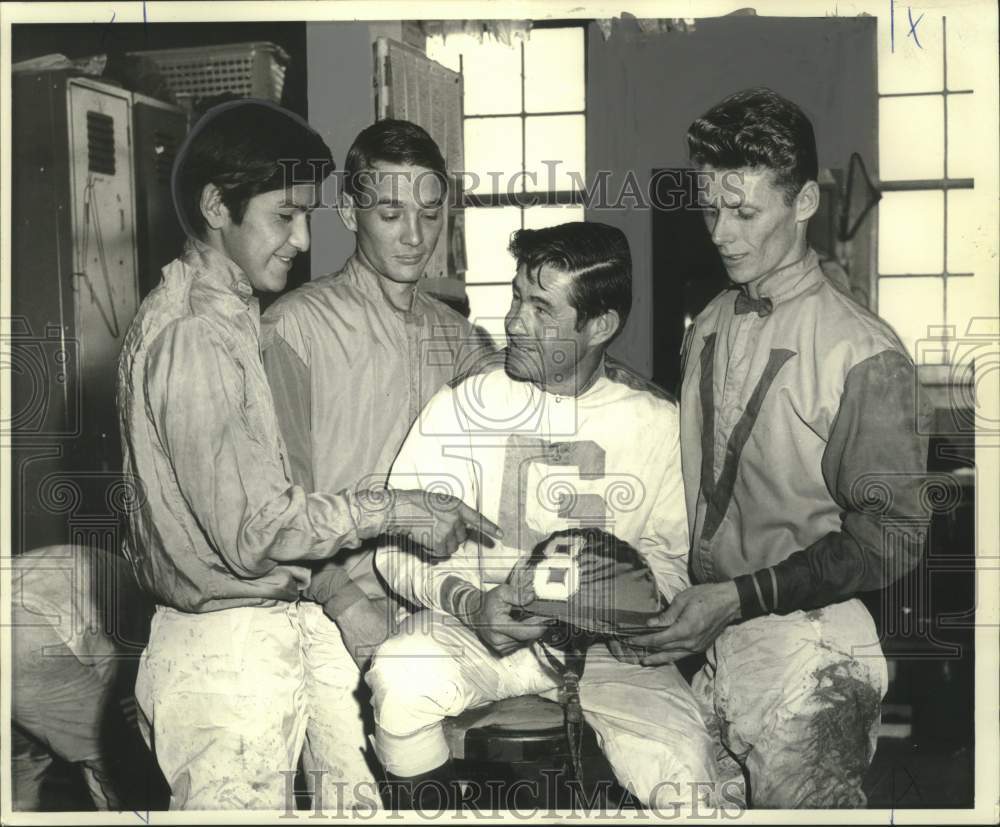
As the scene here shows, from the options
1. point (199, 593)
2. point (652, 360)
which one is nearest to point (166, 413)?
point (199, 593)

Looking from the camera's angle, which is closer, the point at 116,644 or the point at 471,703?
the point at 471,703

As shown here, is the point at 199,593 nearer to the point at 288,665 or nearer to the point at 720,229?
the point at 288,665

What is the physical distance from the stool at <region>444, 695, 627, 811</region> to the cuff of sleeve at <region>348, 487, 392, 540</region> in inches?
22.9

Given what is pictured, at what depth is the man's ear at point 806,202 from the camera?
370 centimetres

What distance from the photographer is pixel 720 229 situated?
3719 millimetres

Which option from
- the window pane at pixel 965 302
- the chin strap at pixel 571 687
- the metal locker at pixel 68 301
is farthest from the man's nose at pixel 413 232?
the window pane at pixel 965 302

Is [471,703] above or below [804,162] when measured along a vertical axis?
below

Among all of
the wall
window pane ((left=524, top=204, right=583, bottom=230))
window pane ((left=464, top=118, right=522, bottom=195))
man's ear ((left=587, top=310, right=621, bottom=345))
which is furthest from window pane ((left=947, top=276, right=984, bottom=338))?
window pane ((left=464, top=118, right=522, bottom=195))

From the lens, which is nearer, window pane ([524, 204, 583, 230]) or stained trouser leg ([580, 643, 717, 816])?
stained trouser leg ([580, 643, 717, 816])

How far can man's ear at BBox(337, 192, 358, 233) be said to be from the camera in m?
3.78

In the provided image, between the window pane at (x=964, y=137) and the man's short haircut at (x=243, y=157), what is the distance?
6.01 feet

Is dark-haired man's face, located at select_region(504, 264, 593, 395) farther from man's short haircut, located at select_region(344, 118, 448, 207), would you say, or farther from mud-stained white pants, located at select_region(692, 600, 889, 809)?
mud-stained white pants, located at select_region(692, 600, 889, 809)

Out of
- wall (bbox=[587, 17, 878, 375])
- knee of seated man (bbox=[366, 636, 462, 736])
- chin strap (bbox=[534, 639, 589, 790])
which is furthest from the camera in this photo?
wall (bbox=[587, 17, 878, 375])

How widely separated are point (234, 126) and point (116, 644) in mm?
1583
